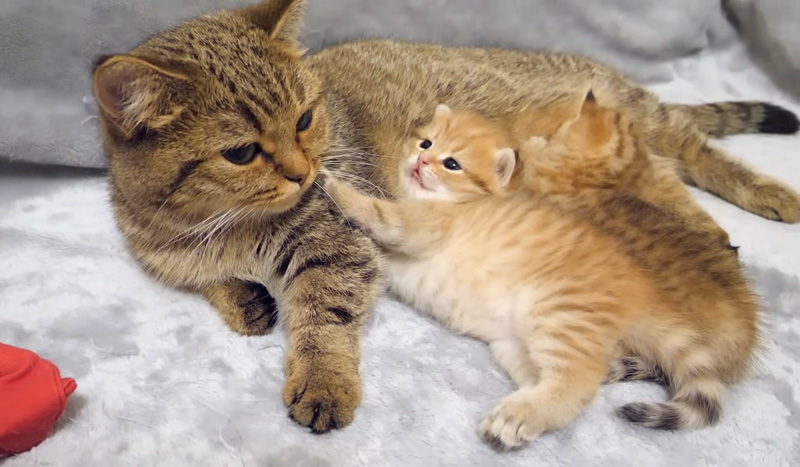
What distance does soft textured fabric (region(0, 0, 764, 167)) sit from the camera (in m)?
1.62

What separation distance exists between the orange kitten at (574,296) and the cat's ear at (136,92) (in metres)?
0.39

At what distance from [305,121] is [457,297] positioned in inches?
17.9

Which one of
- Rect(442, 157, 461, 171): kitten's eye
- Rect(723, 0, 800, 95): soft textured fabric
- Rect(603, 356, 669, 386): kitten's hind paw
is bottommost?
Rect(603, 356, 669, 386): kitten's hind paw

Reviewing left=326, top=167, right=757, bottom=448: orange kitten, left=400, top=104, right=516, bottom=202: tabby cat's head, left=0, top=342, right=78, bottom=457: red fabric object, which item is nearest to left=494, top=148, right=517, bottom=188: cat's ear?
left=400, top=104, right=516, bottom=202: tabby cat's head

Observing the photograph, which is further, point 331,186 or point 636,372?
point 331,186

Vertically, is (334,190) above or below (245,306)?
above

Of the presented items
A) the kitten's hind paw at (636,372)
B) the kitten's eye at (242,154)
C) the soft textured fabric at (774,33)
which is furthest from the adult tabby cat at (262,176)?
the soft textured fabric at (774,33)

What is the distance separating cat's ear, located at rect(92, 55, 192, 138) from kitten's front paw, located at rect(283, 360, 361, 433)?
483 millimetres

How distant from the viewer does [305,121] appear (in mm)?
1226

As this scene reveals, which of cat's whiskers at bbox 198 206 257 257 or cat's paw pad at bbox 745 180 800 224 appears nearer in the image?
cat's whiskers at bbox 198 206 257 257

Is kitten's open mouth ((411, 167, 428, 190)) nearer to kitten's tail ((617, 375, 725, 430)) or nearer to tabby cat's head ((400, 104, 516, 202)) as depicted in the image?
tabby cat's head ((400, 104, 516, 202))

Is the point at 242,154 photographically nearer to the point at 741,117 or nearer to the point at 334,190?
the point at 334,190

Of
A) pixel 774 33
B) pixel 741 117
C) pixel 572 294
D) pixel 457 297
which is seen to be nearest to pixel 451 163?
pixel 457 297

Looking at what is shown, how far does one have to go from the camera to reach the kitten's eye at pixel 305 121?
1210 mm
